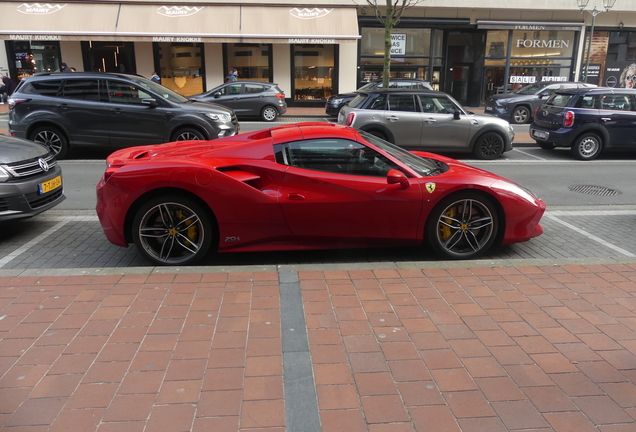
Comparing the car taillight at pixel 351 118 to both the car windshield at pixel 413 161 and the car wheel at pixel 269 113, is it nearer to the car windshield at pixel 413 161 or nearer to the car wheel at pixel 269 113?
the car windshield at pixel 413 161

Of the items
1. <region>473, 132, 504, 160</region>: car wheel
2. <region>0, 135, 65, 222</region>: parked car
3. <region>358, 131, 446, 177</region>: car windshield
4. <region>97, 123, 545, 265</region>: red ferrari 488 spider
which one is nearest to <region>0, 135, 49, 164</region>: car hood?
<region>0, 135, 65, 222</region>: parked car

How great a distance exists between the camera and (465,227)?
520cm

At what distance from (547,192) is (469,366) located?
6.31 meters

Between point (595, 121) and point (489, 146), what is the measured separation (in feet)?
7.92

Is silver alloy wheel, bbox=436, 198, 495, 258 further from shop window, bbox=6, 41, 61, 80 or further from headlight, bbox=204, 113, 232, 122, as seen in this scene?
shop window, bbox=6, 41, 61, 80

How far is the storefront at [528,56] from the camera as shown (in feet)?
84.2

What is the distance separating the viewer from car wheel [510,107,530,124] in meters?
19.2

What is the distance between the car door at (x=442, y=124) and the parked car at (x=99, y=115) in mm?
4406

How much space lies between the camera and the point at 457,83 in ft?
87.7

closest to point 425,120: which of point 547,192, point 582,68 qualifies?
point 547,192

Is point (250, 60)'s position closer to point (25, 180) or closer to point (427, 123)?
point (427, 123)

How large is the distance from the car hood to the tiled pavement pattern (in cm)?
201

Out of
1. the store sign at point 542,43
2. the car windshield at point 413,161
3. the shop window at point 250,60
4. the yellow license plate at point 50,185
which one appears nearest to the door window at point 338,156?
the car windshield at point 413,161

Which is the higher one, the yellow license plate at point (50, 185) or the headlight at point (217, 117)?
the headlight at point (217, 117)
